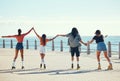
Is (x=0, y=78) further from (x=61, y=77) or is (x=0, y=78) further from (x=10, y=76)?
(x=61, y=77)

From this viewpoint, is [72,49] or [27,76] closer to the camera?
[27,76]

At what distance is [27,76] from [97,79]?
279 cm

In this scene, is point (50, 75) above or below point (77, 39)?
below

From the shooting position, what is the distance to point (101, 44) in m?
18.0

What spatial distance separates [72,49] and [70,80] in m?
4.84

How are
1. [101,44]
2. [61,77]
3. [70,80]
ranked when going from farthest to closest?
[101,44] → [61,77] → [70,80]

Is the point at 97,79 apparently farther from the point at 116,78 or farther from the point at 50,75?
the point at 50,75

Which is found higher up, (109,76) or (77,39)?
(77,39)

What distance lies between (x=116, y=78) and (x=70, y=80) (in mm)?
1701

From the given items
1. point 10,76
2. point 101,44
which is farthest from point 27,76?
point 101,44

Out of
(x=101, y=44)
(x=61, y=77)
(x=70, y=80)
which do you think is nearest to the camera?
(x=70, y=80)

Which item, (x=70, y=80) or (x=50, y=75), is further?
(x=50, y=75)

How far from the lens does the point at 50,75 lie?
15367 millimetres

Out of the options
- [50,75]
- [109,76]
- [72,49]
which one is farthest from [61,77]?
[72,49]
